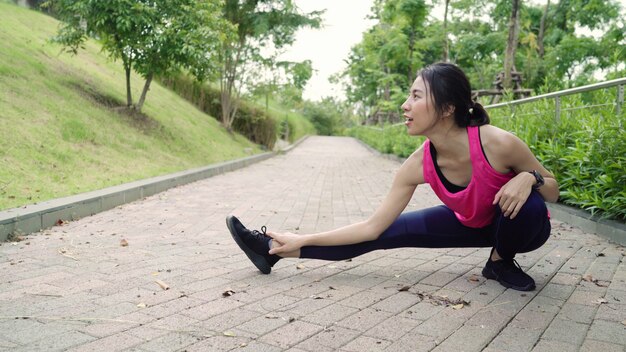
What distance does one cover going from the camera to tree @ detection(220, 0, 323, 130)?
61.6ft

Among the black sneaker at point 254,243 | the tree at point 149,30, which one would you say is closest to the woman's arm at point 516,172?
the black sneaker at point 254,243

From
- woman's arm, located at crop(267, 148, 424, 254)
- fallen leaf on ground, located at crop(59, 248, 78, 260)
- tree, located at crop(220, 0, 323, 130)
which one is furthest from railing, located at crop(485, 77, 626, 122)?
tree, located at crop(220, 0, 323, 130)

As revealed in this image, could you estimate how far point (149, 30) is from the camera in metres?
11.9

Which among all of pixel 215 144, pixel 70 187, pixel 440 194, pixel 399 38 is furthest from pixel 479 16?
pixel 440 194

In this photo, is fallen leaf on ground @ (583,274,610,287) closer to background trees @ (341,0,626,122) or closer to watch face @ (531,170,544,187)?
watch face @ (531,170,544,187)

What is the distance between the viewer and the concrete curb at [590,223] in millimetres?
4461

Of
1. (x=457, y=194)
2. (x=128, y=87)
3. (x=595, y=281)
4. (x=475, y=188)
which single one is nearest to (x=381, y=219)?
(x=457, y=194)

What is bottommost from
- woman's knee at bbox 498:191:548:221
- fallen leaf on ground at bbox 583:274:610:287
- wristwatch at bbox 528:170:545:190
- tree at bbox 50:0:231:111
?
fallen leaf on ground at bbox 583:274:610:287

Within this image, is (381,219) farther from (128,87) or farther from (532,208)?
(128,87)

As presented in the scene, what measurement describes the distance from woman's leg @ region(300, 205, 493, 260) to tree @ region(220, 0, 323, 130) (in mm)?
15950

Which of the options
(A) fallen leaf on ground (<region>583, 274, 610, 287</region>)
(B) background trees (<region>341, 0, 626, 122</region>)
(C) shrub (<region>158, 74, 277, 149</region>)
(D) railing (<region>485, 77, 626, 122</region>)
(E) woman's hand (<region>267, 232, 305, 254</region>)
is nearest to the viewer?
(A) fallen leaf on ground (<region>583, 274, 610, 287</region>)

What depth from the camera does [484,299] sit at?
2.89m

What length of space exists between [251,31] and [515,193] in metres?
17.8

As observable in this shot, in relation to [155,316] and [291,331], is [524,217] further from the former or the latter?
[155,316]
